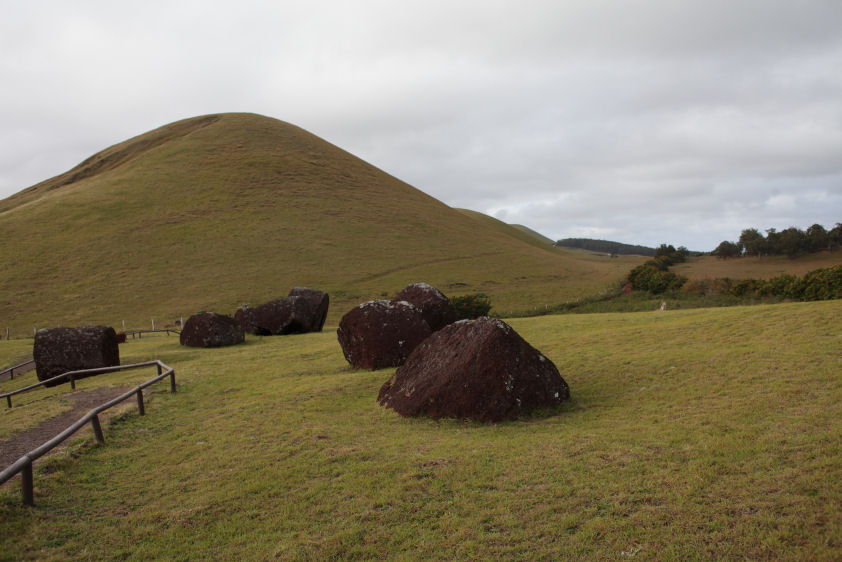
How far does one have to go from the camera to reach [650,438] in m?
7.69

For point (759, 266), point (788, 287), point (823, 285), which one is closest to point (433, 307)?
point (823, 285)

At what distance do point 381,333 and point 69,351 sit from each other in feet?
42.7

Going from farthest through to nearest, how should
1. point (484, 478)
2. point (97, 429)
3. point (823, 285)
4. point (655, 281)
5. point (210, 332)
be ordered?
point (655, 281)
point (210, 332)
point (823, 285)
point (97, 429)
point (484, 478)

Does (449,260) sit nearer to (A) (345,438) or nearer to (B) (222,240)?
(B) (222,240)

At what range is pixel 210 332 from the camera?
25.1m

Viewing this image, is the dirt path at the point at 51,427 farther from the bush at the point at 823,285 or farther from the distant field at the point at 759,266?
the distant field at the point at 759,266

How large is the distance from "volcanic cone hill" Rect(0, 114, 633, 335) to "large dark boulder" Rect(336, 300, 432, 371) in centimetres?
2329

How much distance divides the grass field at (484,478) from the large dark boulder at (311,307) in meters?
17.9

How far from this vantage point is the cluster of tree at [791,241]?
2219 inches

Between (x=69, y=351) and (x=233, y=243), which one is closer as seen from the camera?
(x=69, y=351)

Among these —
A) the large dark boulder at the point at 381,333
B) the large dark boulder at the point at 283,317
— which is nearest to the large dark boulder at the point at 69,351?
the large dark boulder at the point at 283,317

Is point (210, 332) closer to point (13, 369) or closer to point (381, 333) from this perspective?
point (13, 369)

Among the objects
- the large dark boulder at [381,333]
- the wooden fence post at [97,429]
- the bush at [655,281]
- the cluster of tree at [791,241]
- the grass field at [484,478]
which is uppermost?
the cluster of tree at [791,241]

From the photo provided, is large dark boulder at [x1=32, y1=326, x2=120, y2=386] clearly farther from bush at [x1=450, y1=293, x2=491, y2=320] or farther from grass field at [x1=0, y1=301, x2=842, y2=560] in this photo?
bush at [x1=450, y1=293, x2=491, y2=320]
